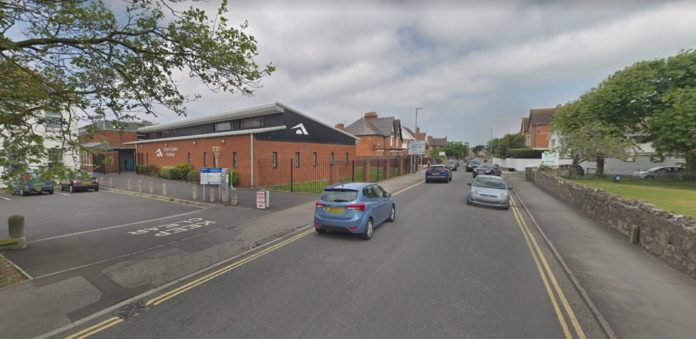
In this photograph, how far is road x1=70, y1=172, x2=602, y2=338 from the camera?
12.3 feet

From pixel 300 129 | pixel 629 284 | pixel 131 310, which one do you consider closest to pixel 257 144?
pixel 300 129

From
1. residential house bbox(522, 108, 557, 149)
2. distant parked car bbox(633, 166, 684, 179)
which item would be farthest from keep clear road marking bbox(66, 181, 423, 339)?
residential house bbox(522, 108, 557, 149)

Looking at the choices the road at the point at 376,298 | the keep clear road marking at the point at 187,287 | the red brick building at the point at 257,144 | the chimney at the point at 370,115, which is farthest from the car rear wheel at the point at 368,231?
the chimney at the point at 370,115

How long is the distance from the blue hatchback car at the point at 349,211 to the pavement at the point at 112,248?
166 centimetres

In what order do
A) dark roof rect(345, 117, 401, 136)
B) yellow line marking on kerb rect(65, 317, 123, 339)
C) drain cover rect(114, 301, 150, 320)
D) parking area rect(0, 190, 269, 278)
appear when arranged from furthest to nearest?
dark roof rect(345, 117, 401, 136) → parking area rect(0, 190, 269, 278) → drain cover rect(114, 301, 150, 320) → yellow line marking on kerb rect(65, 317, 123, 339)

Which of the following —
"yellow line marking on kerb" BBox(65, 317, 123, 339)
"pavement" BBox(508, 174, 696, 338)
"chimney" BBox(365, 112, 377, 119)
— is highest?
"chimney" BBox(365, 112, 377, 119)

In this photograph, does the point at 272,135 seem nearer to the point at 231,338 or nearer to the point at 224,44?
the point at 224,44

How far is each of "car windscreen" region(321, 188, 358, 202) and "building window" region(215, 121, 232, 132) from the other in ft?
69.9

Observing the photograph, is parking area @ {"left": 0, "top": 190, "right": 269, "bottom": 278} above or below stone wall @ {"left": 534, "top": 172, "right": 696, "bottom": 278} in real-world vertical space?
below

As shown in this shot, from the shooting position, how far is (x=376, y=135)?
45.3m

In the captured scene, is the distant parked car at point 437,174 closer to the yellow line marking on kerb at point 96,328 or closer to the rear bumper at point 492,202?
the rear bumper at point 492,202

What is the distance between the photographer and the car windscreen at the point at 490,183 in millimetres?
13058

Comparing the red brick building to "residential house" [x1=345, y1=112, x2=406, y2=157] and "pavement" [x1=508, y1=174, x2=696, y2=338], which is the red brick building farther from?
"pavement" [x1=508, y1=174, x2=696, y2=338]

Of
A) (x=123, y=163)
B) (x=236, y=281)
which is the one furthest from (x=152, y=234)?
(x=123, y=163)
